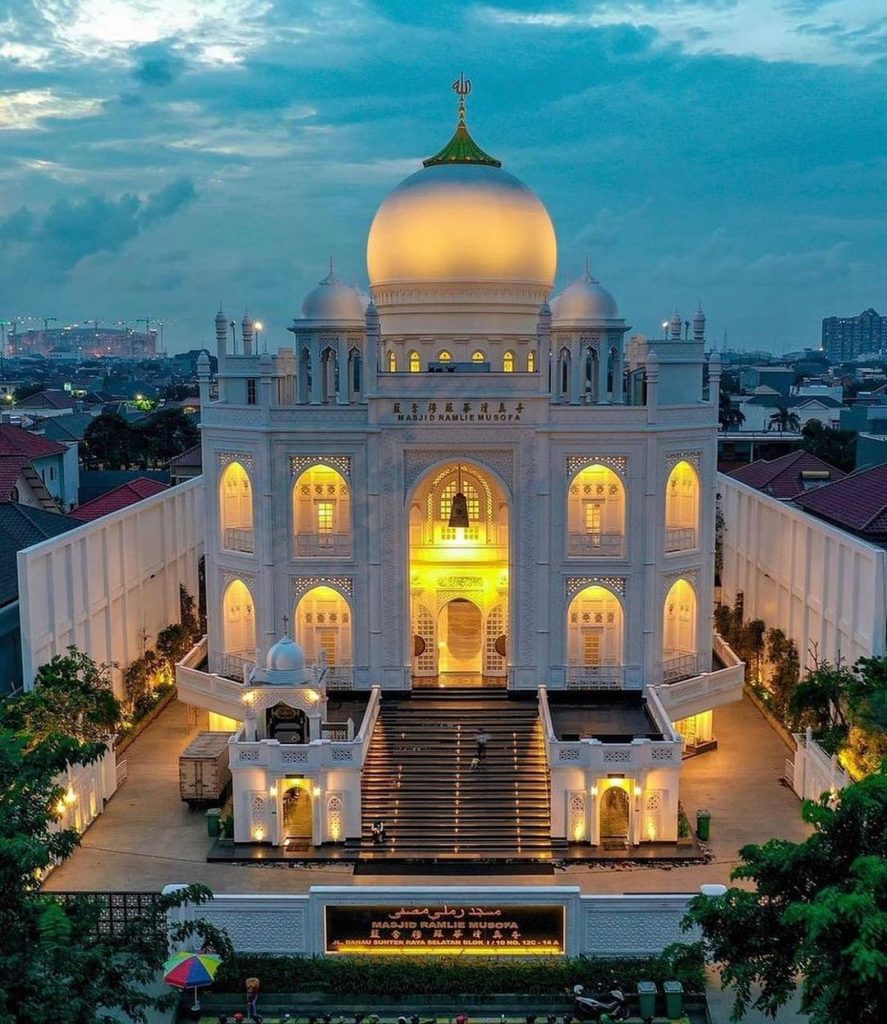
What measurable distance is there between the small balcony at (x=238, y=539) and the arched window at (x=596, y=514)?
1020 cm

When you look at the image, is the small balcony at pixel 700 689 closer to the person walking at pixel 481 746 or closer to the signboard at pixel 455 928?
the person walking at pixel 481 746

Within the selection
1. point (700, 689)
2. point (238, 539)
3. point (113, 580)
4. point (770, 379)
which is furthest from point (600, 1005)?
point (770, 379)

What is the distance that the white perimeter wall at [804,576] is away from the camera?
1168 inches

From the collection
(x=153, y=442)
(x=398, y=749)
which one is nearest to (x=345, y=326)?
(x=398, y=749)

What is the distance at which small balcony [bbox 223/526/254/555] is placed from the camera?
35312 mm

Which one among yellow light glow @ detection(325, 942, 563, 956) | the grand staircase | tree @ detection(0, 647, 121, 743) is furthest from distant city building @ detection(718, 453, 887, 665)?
tree @ detection(0, 647, 121, 743)

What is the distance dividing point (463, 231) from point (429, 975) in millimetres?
24291

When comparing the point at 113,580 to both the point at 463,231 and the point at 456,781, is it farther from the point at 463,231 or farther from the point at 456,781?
the point at 463,231

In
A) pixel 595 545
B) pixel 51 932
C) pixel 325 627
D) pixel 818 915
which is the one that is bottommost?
pixel 325 627

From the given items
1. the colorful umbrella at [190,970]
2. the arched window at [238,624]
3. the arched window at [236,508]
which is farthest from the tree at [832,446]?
the colorful umbrella at [190,970]

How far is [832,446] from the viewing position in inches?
2931

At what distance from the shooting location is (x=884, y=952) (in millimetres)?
12727

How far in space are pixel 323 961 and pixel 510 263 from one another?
24.0 metres

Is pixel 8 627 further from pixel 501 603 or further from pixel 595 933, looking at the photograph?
pixel 595 933
